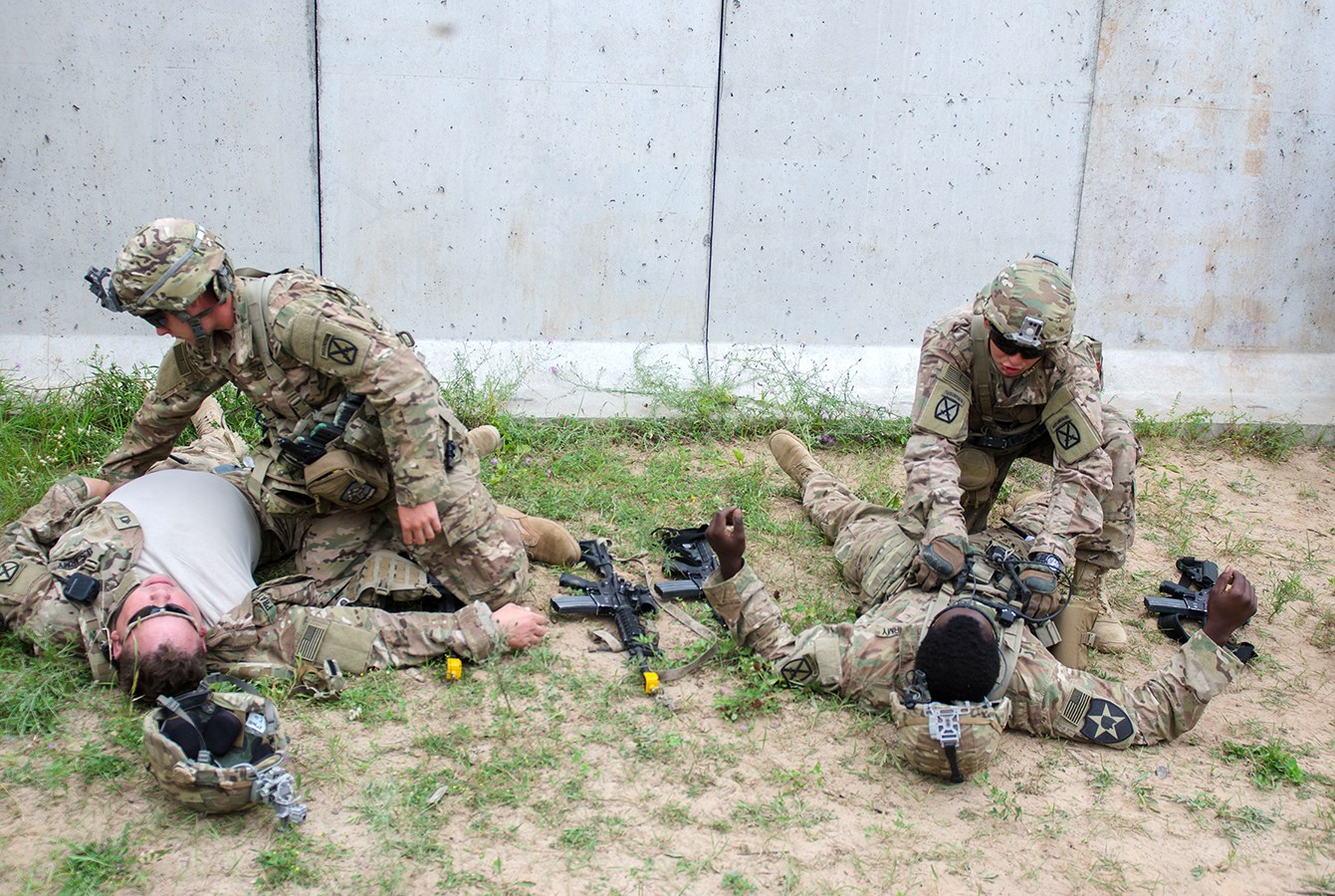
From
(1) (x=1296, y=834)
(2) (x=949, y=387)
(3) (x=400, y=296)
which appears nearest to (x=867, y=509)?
(2) (x=949, y=387)

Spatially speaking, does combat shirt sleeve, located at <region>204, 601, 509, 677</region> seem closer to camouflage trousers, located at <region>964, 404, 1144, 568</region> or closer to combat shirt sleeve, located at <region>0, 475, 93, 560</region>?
Result: combat shirt sleeve, located at <region>0, 475, 93, 560</region>

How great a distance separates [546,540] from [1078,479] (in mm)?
2293

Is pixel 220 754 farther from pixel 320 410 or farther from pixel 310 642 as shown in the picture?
pixel 320 410

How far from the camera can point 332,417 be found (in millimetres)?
4168

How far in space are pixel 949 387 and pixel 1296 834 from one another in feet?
6.58

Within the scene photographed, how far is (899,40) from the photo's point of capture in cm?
655

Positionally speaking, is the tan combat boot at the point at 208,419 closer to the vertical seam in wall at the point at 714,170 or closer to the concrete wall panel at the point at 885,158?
the vertical seam in wall at the point at 714,170

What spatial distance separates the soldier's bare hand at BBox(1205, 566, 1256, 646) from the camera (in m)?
3.73

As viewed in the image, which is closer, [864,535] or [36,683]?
[36,683]

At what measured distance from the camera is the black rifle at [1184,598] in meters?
4.84

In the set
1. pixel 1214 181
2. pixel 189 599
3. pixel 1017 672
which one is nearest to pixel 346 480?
pixel 189 599

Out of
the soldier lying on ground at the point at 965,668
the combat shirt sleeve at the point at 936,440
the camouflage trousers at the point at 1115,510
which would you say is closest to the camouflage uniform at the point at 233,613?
the soldier lying on ground at the point at 965,668

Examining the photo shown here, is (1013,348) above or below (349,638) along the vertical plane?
above

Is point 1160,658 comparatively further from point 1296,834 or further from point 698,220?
point 698,220
